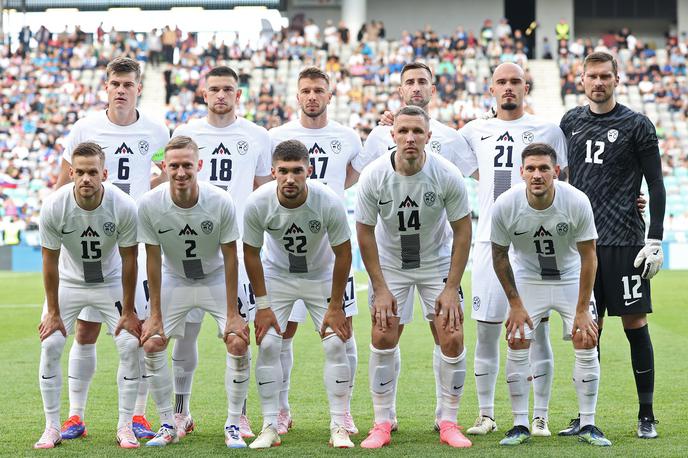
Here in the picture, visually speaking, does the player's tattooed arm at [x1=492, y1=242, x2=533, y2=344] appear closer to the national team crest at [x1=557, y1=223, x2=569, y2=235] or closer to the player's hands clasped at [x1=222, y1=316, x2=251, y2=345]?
the national team crest at [x1=557, y1=223, x2=569, y2=235]

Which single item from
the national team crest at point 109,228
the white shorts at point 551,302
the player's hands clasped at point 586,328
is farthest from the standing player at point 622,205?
the national team crest at point 109,228

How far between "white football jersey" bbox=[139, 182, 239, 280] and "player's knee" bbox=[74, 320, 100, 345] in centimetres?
83

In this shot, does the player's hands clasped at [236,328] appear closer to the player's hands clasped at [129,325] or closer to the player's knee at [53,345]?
the player's hands clasped at [129,325]

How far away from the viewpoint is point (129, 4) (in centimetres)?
4259

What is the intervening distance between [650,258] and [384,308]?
1.82m

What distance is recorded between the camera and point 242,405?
276 inches

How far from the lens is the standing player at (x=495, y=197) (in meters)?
7.29

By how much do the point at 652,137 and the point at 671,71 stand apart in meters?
30.9

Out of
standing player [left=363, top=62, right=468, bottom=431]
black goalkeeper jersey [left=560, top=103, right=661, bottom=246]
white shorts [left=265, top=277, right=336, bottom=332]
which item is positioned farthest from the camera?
standing player [left=363, top=62, right=468, bottom=431]

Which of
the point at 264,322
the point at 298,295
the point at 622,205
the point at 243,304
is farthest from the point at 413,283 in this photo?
the point at 622,205

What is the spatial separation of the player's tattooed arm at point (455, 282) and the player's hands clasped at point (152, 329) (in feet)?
6.04

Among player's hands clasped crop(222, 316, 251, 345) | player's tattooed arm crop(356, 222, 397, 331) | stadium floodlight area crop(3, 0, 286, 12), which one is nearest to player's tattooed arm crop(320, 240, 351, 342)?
player's tattooed arm crop(356, 222, 397, 331)

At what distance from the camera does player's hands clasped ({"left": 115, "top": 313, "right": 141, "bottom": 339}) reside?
6922 mm

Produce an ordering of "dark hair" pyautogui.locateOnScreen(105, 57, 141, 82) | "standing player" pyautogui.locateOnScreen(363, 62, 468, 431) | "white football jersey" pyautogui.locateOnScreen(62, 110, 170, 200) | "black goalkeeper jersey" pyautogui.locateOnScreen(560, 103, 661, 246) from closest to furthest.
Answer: "black goalkeeper jersey" pyautogui.locateOnScreen(560, 103, 661, 246) < "dark hair" pyautogui.locateOnScreen(105, 57, 141, 82) < "white football jersey" pyautogui.locateOnScreen(62, 110, 170, 200) < "standing player" pyautogui.locateOnScreen(363, 62, 468, 431)
